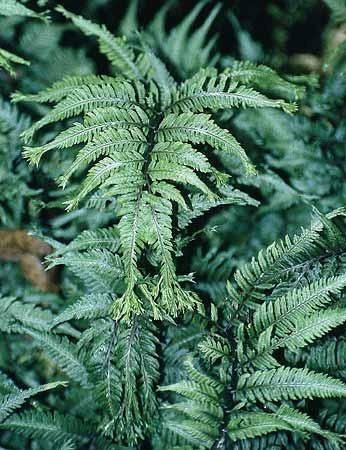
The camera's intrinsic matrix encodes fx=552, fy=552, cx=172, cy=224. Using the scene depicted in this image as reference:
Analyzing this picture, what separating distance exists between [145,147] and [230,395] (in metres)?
0.76

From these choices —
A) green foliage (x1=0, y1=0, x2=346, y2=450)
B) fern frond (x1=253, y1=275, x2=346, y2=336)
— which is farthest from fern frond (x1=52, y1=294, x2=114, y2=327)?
fern frond (x1=253, y1=275, x2=346, y2=336)

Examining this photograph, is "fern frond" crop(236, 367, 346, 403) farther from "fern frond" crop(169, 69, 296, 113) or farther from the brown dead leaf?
the brown dead leaf

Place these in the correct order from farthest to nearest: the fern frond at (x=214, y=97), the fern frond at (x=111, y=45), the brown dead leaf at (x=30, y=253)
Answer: the brown dead leaf at (x=30, y=253)
the fern frond at (x=111, y=45)
the fern frond at (x=214, y=97)

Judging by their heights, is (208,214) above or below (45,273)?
above

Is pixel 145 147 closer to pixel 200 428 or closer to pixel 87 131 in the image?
pixel 87 131

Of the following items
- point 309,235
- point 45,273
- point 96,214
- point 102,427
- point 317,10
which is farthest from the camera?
point 317,10

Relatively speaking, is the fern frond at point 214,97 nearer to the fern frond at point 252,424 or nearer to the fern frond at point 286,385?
the fern frond at point 286,385

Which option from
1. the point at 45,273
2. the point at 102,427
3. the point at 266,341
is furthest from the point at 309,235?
the point at 45,273

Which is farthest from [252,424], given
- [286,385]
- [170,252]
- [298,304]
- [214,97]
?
[214,97]

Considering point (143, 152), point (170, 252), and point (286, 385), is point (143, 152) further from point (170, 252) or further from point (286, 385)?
point (286, 385)

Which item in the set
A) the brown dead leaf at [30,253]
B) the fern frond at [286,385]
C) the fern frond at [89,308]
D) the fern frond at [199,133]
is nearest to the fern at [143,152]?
the fern frond at [199,133]

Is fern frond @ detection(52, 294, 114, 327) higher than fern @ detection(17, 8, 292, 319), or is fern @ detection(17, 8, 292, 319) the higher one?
fern @ detection(17, 8, 292, 319)

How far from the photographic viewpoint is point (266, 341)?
1.57m

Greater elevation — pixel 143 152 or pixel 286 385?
pixel 143 152
